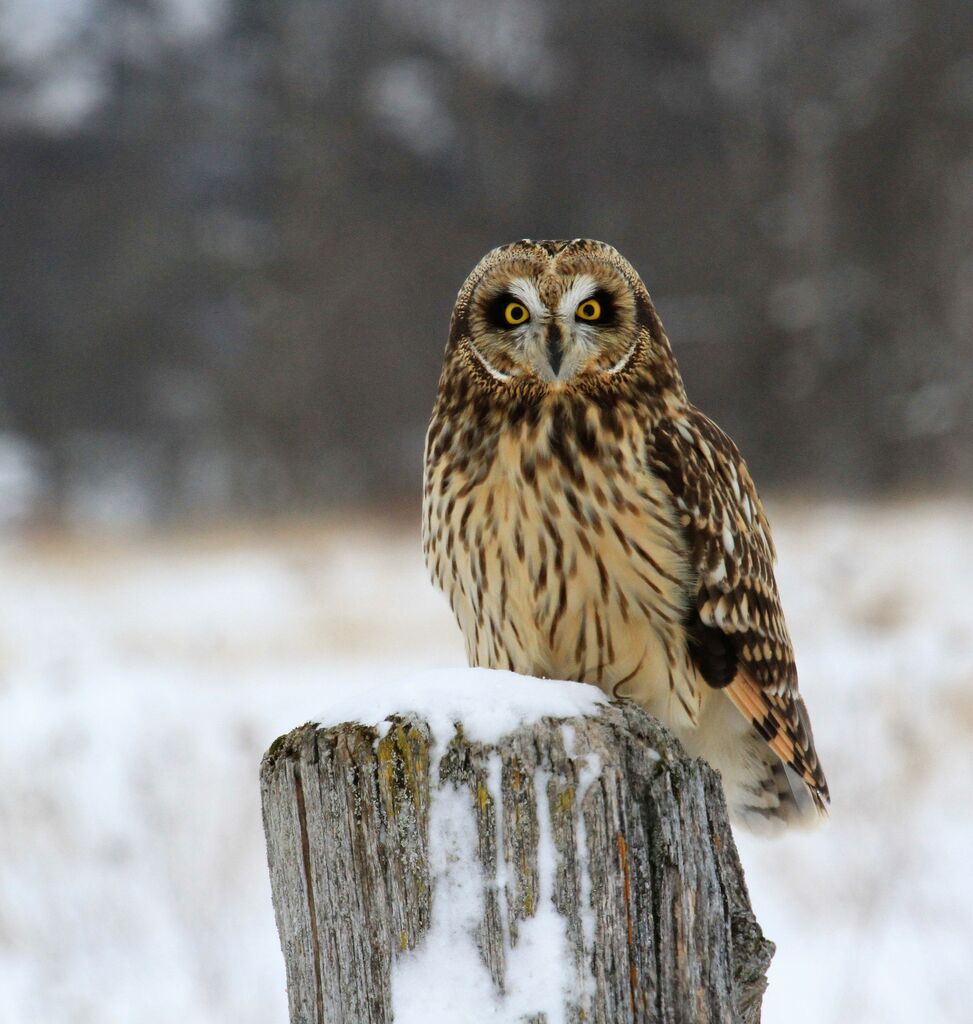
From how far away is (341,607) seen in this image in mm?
9477

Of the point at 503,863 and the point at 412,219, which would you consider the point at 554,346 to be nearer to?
the point at 503,863

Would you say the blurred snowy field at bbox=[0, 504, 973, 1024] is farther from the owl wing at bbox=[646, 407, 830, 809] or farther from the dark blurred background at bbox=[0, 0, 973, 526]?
the dark blurred background at bbox=[0, 0, 973, 526]

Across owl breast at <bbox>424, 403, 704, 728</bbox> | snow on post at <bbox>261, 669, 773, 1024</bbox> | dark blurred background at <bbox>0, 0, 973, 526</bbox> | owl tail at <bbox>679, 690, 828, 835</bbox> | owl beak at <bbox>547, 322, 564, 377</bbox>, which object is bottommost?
snow on post at <bbox>261, 669, 773, 1024</bbox>

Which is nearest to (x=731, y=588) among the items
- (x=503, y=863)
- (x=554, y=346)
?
(x=554, y=346)

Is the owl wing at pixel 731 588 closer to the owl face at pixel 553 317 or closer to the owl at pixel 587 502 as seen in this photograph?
the owl at pixel 587 502

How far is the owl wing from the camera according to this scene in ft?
8.61

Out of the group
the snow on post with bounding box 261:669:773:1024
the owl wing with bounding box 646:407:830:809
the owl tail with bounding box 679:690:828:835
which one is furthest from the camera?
the owl tail with bounding box 679:690:828:835

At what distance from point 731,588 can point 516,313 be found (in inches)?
28.9

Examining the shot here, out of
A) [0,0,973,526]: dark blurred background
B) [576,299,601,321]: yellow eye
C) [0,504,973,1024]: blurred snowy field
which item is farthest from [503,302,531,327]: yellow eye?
[0,0,973,526]: dark blurred background

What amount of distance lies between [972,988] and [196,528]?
13.1 m

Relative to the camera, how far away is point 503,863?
4.39 ft

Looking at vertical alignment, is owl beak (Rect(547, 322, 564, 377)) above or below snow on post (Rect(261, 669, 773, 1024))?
above

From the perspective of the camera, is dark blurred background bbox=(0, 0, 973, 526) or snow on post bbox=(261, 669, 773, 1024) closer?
snow on post bbox=(261, 669, 773, 1024)

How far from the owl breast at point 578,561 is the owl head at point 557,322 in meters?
0.13
